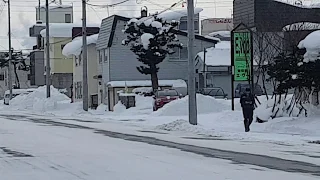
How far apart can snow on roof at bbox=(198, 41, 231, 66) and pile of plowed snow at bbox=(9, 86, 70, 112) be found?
13.4 m

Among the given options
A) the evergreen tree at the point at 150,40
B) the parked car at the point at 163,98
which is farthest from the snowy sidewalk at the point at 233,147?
the evergreen tree at the point at 150,40

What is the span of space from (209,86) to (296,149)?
117 feet

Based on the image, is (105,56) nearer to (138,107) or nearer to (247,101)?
(138,107)

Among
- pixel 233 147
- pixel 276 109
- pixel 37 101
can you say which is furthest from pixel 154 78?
pixel 233 147

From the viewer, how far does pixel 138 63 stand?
55.9 m

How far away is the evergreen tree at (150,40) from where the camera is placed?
50.9 meters

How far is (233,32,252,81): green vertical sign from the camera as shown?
108 ft

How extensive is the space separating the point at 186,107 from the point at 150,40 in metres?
12.3

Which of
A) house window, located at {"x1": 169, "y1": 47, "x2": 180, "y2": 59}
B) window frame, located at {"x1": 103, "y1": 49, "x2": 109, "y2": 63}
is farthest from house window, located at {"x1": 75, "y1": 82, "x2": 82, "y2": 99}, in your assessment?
house window, located at {"x1": 169, "y1": 47, "x2": 180, "y2": 59}

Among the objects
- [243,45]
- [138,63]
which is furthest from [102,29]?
[243,45]

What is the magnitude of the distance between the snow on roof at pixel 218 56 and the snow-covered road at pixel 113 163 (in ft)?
111

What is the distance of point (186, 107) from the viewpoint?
130ft

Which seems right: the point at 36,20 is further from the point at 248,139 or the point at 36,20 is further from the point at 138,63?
the point at 248,139

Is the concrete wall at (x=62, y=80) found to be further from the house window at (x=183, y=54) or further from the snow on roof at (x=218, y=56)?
the snow on roof at (x=218, y=56)
